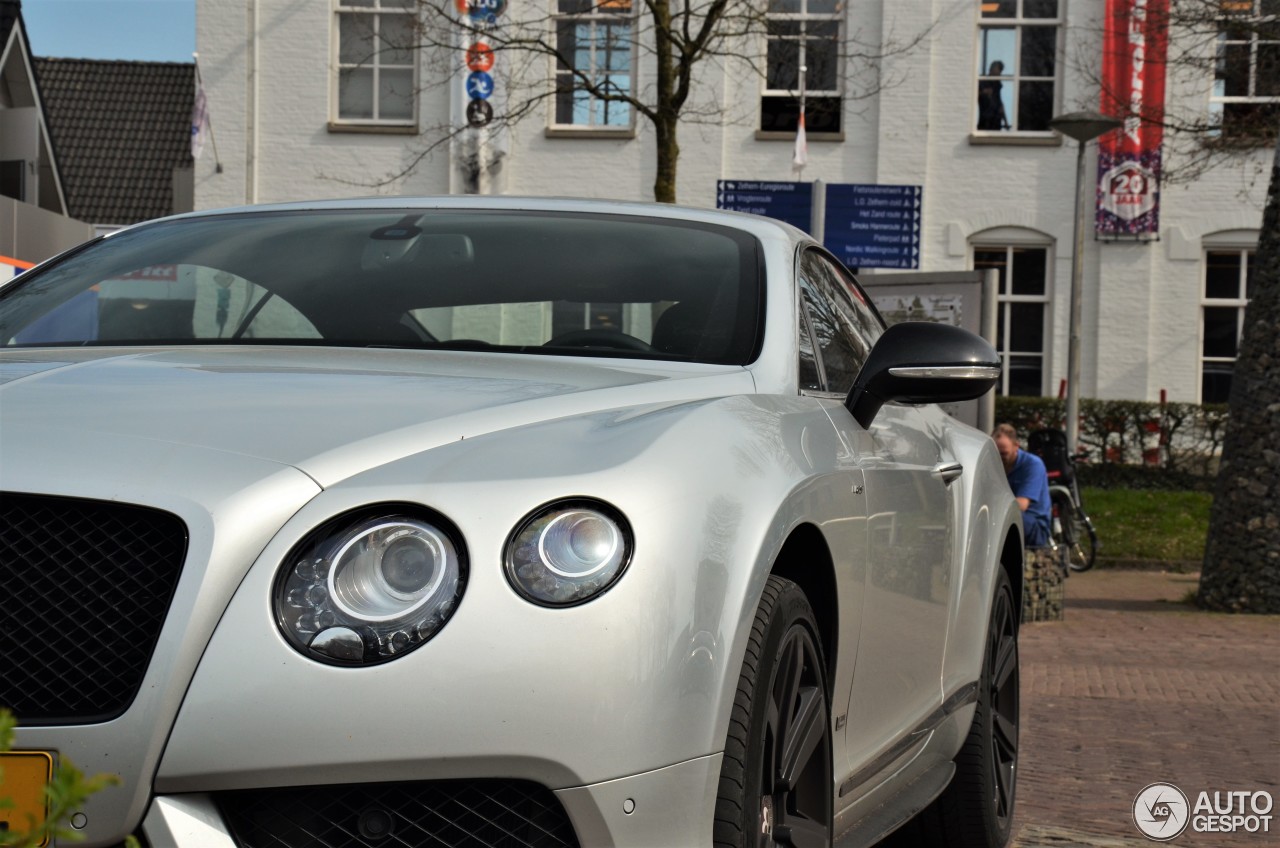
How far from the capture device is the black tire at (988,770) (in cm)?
455

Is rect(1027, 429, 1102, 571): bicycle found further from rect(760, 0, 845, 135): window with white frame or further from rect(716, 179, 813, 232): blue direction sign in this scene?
rect(760, 0, 845, 135): window with white frame

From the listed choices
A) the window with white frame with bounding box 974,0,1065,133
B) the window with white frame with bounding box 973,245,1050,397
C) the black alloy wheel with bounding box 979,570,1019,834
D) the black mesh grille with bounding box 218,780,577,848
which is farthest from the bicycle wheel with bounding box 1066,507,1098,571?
the black mesh grille with bounding box 218,780,577,848

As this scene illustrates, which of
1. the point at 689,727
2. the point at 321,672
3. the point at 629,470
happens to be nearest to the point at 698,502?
the point at 629,470

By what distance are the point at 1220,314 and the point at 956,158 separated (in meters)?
4.81

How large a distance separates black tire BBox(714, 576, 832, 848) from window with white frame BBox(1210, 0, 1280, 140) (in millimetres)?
14198

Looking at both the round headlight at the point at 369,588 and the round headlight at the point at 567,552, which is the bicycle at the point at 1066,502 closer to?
the round headlight at the point at 567,552

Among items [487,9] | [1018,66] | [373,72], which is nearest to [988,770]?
[487,9]

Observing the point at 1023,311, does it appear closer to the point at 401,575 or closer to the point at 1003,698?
the point at 1003,698

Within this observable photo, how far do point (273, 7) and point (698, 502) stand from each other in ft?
89.6

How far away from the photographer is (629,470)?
2.45 meters

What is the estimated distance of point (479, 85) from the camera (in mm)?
26812

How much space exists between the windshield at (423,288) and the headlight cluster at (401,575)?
1186 mm

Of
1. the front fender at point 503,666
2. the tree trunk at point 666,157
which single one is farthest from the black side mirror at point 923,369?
the tree trunk at point 666,157

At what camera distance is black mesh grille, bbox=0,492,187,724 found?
2.23 m
